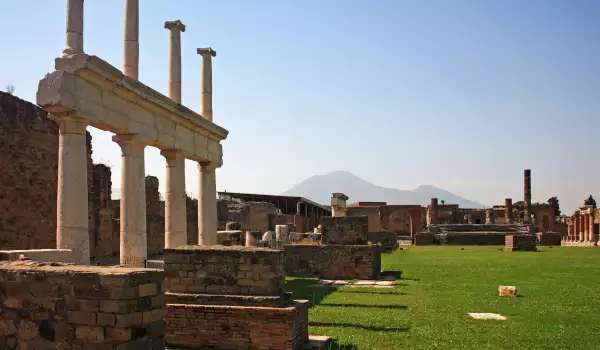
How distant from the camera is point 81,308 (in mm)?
4711

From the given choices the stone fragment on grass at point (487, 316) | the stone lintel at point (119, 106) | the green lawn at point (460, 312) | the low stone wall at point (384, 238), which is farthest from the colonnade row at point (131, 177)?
the low stone wall at point (384, 238)

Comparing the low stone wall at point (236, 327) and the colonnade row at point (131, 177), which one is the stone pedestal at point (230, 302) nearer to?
the low stone wall at point (236, 327)

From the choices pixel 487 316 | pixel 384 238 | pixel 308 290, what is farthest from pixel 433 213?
pixel 487 316

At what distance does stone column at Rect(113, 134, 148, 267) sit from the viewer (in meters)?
11.8

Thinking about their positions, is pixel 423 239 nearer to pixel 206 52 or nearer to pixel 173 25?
pixel 206 52

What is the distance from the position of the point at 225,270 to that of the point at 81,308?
3390mm

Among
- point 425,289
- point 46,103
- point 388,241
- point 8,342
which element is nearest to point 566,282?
point 425,289

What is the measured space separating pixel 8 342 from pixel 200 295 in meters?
3.07

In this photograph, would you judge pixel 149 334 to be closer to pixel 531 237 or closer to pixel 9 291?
pixel 9 291

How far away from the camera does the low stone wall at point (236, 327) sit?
7344 mm

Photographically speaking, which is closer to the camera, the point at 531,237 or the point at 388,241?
the point at 531,237

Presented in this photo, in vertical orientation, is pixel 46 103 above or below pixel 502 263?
above

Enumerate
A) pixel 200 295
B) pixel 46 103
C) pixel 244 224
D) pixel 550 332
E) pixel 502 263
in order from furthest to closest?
pixel 244 224
pixel 502 263
pixel 46 103
pixel 550 332
pixel 200 295

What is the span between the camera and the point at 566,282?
48.3 ft
